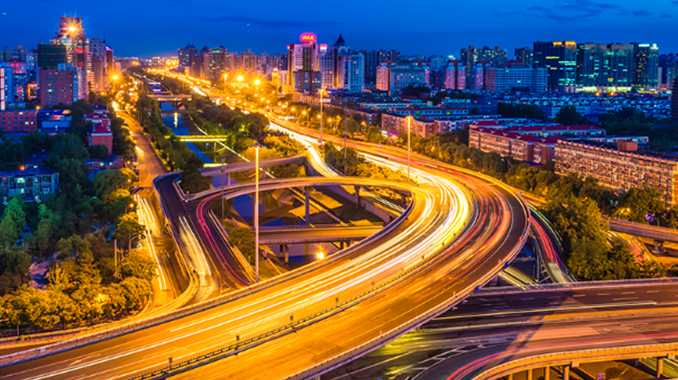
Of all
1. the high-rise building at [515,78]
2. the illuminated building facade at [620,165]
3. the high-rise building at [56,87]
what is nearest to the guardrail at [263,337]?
the illuminated building facade at [620,165]

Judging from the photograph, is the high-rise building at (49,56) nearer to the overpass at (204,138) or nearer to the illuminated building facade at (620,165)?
the overpass at (204,138)

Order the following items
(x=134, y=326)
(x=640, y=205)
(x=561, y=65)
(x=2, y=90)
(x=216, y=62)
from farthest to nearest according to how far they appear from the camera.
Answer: (x=216, y=62), (x=561, y=65), (x=2, y=90), (x=640, y=205), (x=134, y=326)

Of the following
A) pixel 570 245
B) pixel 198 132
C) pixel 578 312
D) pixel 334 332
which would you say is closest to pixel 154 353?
pixel 334 332

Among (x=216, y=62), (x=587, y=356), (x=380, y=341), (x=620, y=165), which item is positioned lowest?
(x=587, y=356)

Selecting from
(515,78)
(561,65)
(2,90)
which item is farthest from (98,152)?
(561,65)

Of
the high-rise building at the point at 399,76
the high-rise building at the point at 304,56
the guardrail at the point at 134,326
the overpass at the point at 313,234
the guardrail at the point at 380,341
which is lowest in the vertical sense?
the overpass at the point at 313,234

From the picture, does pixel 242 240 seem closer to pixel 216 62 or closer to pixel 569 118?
pixel 569 118

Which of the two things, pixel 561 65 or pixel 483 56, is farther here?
pixel 483 56
